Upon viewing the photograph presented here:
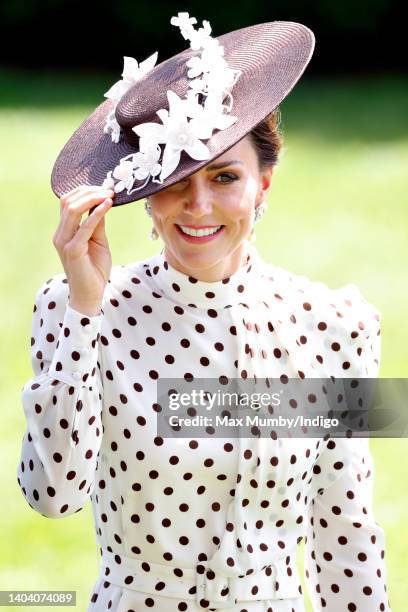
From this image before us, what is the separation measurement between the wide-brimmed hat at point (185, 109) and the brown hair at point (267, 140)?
0.12 metres

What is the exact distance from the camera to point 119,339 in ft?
9.78

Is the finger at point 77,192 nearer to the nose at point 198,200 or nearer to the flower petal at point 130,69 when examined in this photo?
the nose at point 198,200

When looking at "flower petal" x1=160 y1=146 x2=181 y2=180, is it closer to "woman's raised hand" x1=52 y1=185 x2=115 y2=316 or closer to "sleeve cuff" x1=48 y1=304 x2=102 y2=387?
"woman's raised hand" x1=52 y1=185 x2=115 y2=316

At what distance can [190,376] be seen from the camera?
3.02 m

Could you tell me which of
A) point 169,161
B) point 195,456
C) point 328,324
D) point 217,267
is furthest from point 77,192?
point 328,324

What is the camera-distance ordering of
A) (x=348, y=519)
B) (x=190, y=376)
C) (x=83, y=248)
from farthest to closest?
(x=348, y=519) → (x=190, y=376) → (x=83, y=248)

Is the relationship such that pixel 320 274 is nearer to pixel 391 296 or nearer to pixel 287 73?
pixel 391 296

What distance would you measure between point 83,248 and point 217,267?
16.3 inches

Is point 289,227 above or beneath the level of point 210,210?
above

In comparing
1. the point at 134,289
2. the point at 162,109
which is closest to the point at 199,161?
A: the point at 162,109

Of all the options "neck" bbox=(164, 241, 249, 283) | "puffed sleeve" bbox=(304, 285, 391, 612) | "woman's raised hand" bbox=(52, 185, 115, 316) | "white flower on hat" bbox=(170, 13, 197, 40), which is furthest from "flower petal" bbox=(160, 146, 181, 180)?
"puffed sleeve" bbox=(304, 285, 391, 612)

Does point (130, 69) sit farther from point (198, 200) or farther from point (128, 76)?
point (198, 200)

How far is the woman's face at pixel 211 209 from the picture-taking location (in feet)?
9.49

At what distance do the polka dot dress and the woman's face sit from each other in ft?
0.35
